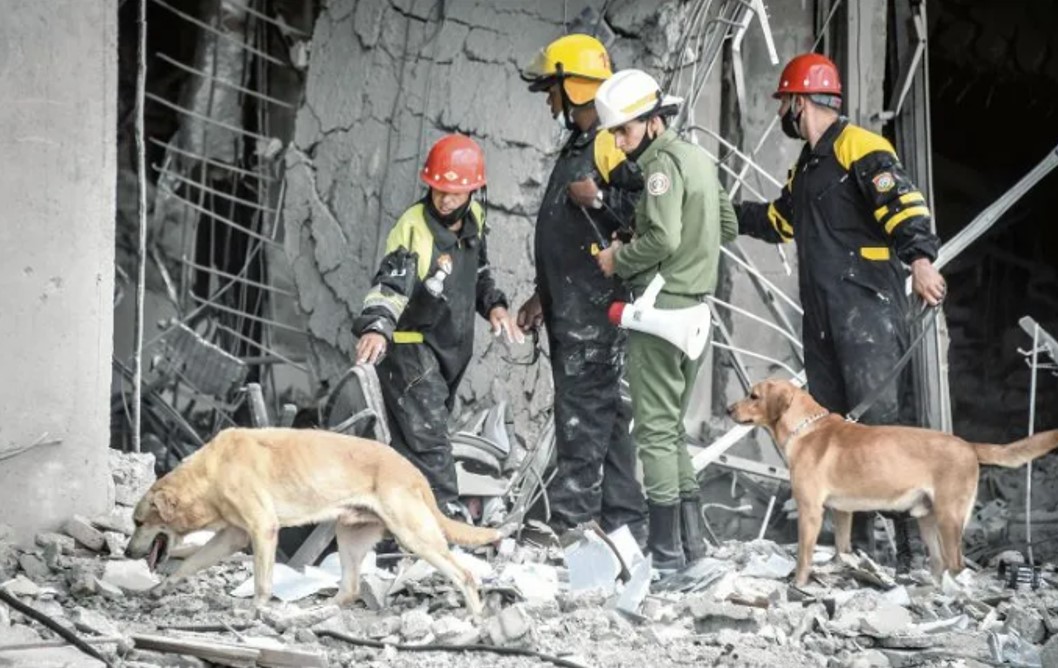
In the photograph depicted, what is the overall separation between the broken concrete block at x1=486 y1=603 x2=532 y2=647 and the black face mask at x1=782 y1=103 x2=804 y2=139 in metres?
3.24

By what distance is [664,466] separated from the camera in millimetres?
9891

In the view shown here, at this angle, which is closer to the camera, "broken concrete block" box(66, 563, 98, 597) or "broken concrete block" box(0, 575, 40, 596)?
"broken concrete block" box(0, 575, 40, 596)

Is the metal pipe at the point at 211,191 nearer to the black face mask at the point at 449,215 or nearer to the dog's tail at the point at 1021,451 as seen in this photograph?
the black face mask at the point at 449,215

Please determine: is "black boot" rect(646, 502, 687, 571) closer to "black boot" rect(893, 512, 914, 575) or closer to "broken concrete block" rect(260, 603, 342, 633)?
"black boot" rect(893, 512, 914, 575)

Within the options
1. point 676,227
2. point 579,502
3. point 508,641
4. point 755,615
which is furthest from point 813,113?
point 508,641

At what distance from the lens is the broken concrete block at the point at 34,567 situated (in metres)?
9.27

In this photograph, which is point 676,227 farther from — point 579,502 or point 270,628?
point 270,628

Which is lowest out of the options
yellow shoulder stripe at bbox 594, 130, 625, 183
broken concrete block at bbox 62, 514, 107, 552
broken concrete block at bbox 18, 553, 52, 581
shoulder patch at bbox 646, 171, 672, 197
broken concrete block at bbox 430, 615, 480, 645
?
broken concrete block at bbox 18, 553, 52, 581

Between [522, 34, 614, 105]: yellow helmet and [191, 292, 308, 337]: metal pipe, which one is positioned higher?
[522, 34, 614, 105]: yellow helmet

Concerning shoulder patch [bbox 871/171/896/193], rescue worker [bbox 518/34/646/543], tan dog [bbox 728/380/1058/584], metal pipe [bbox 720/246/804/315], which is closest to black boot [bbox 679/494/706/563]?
rescue worker [bbox 518/34/646/543]

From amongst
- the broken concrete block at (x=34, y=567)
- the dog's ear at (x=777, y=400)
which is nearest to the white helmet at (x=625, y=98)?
the dog's ear at (x=777, y=400)

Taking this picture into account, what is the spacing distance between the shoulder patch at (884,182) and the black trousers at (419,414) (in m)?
2.15

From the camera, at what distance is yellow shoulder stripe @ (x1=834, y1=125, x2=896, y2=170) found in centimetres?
1043

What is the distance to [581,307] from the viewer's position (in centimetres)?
1046
